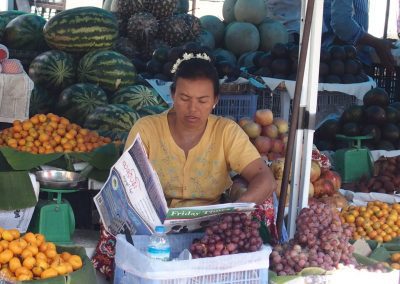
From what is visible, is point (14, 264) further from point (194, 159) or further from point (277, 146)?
point (277, 146)

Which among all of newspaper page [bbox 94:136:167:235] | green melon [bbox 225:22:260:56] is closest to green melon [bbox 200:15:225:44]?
green melon [bbox 225:22:260:56]

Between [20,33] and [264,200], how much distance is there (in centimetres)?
375

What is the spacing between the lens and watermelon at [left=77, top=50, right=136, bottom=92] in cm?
591

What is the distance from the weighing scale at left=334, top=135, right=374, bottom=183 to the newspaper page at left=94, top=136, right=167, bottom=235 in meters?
2.84

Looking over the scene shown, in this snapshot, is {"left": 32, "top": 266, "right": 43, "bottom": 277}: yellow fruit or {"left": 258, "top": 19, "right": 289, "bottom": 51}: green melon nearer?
{"left": 32, "top": 266, "right": 43, "bottom": 277}: yellow fruit

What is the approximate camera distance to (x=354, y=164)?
5.36m

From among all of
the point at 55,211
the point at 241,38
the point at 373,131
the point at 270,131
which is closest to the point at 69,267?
the point at 55,211

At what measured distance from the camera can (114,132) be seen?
190 inches

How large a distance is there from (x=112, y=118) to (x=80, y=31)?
4.09 ft

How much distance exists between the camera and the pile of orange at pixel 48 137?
388 cm

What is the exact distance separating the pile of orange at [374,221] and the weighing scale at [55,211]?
1.62 meters

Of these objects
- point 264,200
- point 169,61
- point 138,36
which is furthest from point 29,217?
point 138,36

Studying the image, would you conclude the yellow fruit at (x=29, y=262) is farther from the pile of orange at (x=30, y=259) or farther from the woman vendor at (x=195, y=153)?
the woman vendor at (x=195, y=153)

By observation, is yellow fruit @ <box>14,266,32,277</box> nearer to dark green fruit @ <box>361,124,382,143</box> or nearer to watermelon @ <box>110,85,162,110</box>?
watermelon @ <box>110,85,162,110</box>
